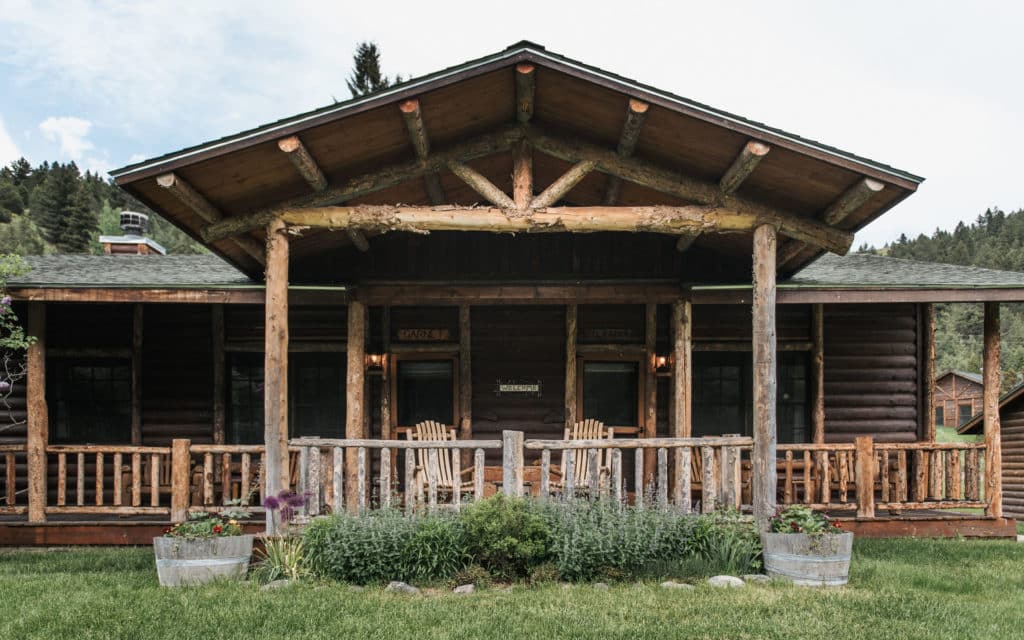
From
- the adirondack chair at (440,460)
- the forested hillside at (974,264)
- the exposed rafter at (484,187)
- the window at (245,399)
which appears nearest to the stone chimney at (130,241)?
the window at (245,399)

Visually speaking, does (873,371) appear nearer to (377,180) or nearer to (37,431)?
(377,180)

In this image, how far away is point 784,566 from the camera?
6.28 m

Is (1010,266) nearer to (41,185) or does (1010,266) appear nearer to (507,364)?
(507,364)

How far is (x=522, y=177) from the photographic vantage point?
7145 millimetres

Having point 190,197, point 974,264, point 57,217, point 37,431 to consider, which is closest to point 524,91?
point 190,197

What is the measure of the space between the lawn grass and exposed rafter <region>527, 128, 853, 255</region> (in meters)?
2.97

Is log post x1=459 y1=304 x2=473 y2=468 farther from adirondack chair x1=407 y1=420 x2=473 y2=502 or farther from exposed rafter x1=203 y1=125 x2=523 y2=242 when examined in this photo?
exposed rafter x1=203 y1=125 x2=523 y2=242

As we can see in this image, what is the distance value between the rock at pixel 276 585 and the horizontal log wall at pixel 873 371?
23.5ft

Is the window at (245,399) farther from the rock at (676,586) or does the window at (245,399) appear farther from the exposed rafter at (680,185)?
the rock at (676,586)

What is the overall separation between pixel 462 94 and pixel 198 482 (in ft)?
17.5

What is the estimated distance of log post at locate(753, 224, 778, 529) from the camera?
6.84 metres

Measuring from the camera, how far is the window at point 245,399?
10.2 meters

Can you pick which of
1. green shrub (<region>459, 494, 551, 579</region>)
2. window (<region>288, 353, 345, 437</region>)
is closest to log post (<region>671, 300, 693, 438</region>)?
green shrub (<region>459, 494, 551, 579</region>)

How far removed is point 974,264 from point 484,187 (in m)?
48.3
